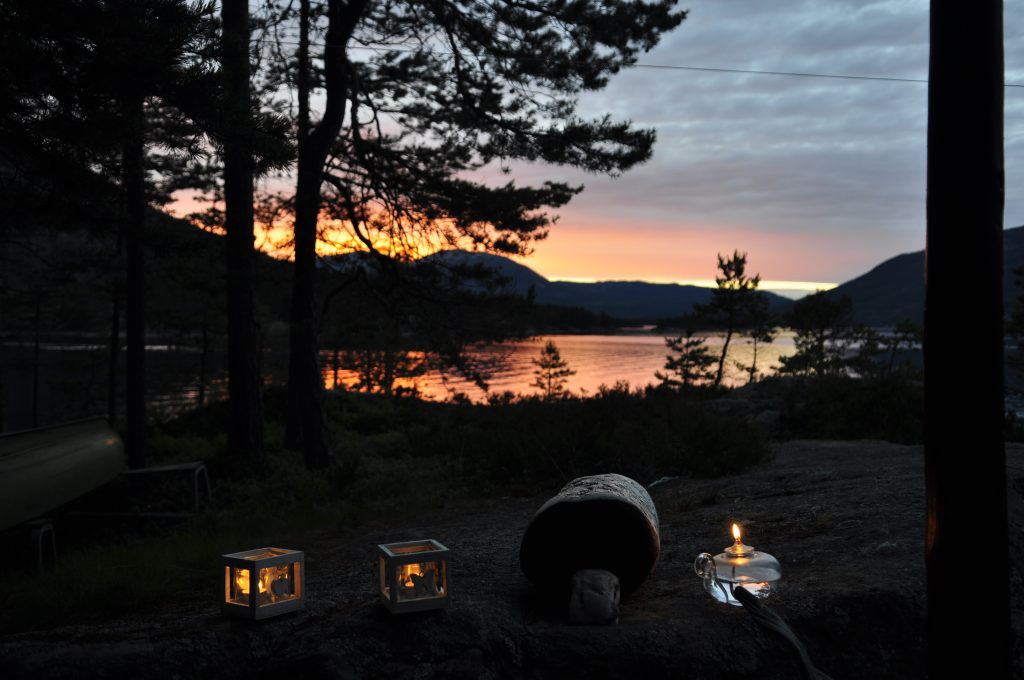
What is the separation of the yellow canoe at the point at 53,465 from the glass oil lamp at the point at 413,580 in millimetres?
4735

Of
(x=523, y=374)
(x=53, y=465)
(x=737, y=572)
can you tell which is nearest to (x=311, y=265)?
(x=53, y=465)

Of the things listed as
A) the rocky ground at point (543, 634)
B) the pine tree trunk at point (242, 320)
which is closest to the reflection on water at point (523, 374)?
the pine tree trunk at point (242, 320)

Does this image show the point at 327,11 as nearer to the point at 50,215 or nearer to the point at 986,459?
the point at 50,215

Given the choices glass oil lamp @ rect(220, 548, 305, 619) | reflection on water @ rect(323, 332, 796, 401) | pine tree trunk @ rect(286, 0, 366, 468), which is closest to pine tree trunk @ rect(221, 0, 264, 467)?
pine tree trunk @ rect(286, 0, 366, 468)

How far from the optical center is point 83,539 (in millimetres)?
8219

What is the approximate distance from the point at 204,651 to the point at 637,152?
10.4m

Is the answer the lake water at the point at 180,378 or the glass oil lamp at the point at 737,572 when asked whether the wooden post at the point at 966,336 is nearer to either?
the glass oil lamp at the point at 737,572

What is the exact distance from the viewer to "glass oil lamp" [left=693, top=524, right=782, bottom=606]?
3705mm

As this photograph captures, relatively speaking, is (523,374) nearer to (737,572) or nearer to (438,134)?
(438,134)

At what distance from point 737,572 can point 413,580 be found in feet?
5.70

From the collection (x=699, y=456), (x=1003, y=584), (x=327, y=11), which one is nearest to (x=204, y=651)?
(x=1003, y=584)

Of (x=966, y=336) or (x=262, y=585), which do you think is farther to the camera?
(x=262, y=585)

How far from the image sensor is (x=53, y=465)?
23.8ft

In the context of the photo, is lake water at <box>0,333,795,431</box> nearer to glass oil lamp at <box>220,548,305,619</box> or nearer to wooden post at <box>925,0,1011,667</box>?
glass oil lamp at <box>220,548,305,619</box>
